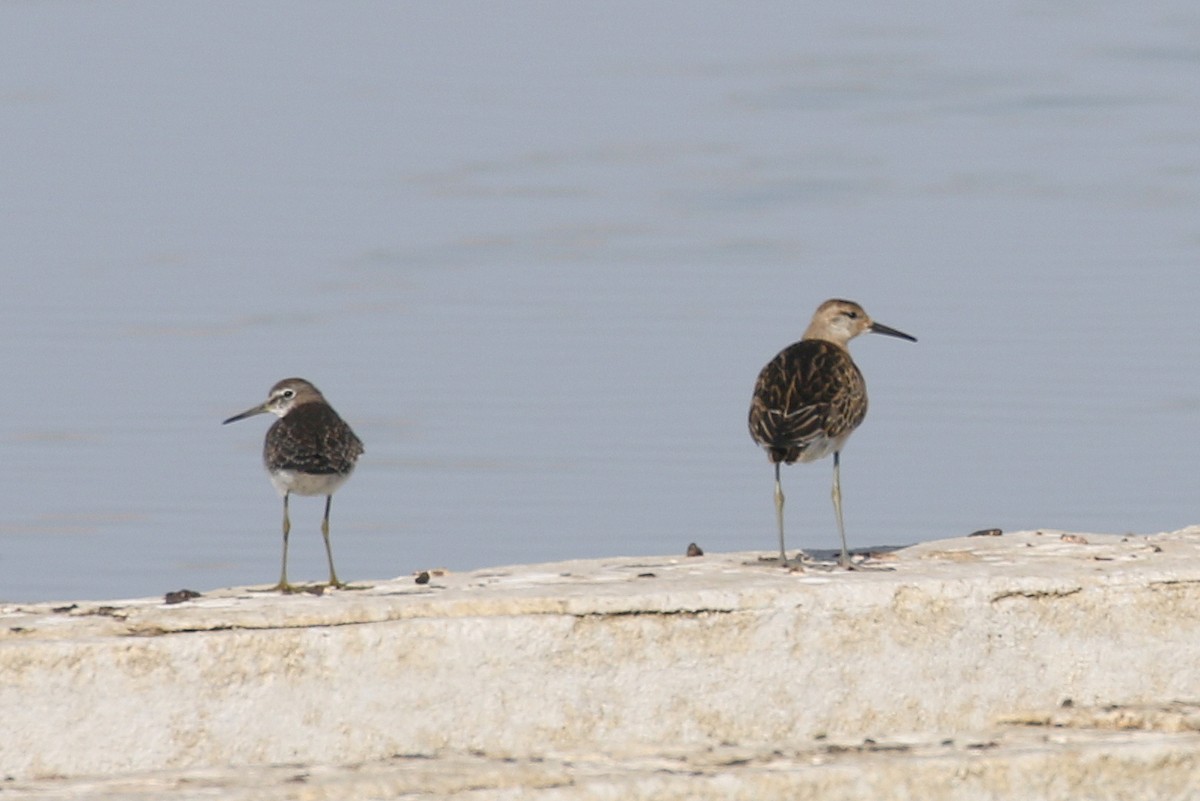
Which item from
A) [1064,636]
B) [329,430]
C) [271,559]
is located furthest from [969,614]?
[271,559]

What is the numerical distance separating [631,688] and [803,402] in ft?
9.06

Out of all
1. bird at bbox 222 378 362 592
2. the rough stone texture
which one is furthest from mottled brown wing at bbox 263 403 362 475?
the rough stone texture

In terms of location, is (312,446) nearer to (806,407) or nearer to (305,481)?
(305,481)

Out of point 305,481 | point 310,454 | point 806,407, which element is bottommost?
point 305,481

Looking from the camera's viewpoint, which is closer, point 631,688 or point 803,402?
point 631,688

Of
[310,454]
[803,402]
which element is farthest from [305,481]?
[803,402]

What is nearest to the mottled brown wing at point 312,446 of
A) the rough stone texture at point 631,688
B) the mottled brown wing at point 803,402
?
the rough stone texture at point 631,688

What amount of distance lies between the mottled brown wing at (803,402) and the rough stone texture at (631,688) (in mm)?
1372

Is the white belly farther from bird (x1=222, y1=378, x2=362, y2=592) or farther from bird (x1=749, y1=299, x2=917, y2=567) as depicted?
bird (x1=749, y1=299, x2=917, y2=567)

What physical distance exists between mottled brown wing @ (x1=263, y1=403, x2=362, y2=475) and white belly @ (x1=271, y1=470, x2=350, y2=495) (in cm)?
3

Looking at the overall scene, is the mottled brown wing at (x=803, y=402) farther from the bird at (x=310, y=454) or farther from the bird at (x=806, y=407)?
the bird at (x=310, y=454)

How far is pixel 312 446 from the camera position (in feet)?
41.7

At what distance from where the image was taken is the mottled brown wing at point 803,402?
41.3 ft

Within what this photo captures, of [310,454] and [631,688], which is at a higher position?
[310,454]
